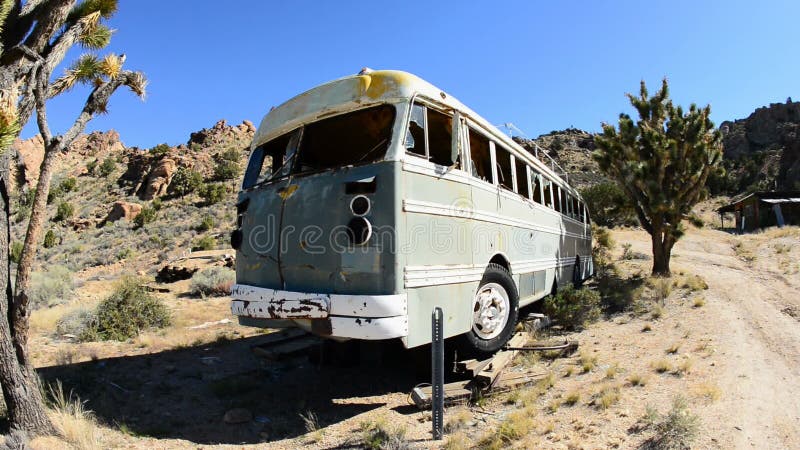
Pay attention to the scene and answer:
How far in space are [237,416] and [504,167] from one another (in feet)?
15.0

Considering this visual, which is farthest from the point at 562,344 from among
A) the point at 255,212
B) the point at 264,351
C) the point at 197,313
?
the point at 197,313

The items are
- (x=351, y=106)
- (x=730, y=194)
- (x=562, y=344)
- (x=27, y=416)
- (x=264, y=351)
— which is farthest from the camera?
(x=730, y=194)

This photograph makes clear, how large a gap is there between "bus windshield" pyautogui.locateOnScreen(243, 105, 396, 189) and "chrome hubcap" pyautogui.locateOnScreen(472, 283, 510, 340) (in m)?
2.10

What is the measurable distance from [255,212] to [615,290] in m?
9.47

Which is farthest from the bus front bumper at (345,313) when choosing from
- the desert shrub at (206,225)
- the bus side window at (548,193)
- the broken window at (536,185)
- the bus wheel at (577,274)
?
the desert shrub at (206,225)

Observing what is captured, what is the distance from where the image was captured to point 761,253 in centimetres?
2005

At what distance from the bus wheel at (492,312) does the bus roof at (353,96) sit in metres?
1.99

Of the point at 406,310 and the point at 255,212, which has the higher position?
the point at 255,212

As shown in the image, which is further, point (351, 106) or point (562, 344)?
point (562, 344)

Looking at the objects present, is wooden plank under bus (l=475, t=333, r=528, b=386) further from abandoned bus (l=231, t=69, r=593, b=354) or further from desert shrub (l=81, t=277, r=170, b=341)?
desert shrub (l=81, t=277, r=170, b=341)

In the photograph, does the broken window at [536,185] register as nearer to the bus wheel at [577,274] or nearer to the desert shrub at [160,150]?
the bus wheel at [577,274]

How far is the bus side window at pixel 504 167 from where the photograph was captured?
237 inches

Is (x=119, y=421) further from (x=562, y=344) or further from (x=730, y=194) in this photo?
(x=730, y=194)

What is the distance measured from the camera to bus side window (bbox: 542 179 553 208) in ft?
27.8
